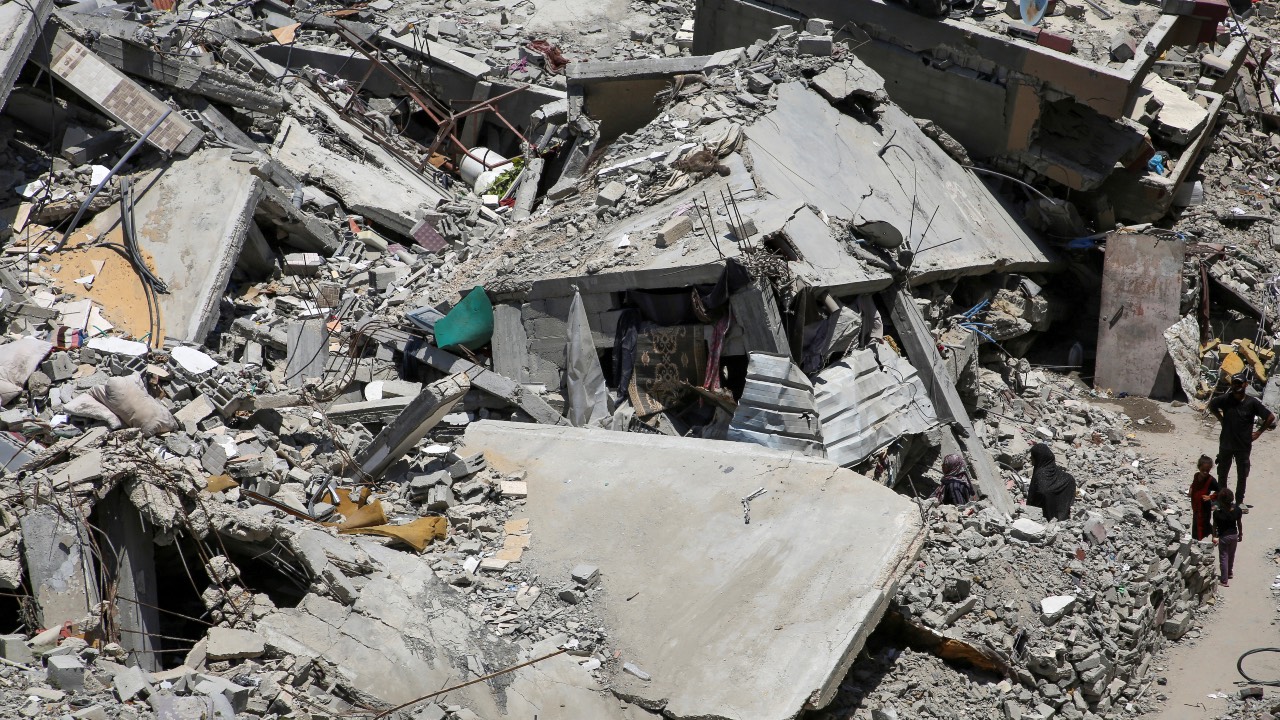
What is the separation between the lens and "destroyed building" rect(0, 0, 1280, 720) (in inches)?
240

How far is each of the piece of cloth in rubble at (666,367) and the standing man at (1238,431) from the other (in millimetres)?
4048

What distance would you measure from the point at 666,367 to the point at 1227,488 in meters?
4.26

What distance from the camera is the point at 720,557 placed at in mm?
6566

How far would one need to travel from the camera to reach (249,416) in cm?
845

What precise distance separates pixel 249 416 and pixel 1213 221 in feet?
32.7

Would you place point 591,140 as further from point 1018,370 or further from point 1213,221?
point 1213,221

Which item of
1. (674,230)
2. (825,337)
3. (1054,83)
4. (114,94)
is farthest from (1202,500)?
(114,94)

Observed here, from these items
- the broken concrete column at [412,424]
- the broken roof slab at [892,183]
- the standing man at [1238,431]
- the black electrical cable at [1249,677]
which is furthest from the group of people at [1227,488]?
the broken concrete column at [412,424]

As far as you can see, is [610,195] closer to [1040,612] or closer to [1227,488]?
[1040,612]

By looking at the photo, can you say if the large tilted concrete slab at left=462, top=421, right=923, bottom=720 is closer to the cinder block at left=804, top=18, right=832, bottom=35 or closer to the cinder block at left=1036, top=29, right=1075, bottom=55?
the cinder block at left=804, top=18, right=832, bottom=35

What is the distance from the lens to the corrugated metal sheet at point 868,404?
812 cm

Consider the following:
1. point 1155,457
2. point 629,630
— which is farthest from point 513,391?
point 1155,457

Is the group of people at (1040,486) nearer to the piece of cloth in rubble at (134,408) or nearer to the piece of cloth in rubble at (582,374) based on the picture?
the piece of cloth in rubble at (582,374)

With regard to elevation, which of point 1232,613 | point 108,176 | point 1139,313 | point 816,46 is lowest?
point 1232,613
